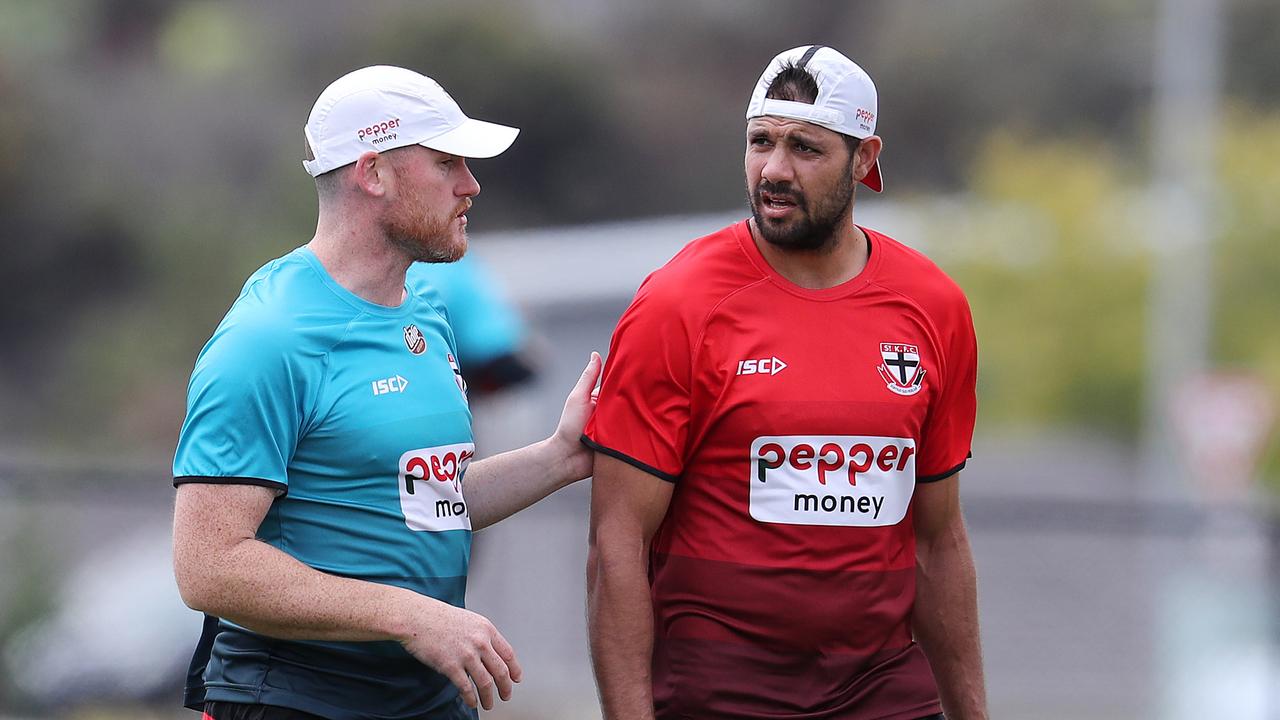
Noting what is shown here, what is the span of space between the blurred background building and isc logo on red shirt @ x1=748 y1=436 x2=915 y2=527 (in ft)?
7.64

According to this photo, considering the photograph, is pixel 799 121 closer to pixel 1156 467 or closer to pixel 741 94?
pixel 1156 467

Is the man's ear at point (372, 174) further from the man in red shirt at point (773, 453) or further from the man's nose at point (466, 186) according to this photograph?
the man in red shirt at point (773, 453)

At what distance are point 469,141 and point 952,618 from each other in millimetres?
1731

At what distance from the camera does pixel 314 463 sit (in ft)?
11.2

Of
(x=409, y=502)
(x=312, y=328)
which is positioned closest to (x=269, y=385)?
(x=312, y=328)

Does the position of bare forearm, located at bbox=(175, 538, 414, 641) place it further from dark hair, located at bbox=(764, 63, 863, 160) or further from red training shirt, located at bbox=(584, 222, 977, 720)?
dark hair, located at bbox=(764, 63, 863, 160)

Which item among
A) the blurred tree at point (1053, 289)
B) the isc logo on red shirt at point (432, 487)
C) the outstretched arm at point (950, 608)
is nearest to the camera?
the isc logo on red shirt at point (432, 487)

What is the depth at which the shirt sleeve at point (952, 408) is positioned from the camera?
4.07 m

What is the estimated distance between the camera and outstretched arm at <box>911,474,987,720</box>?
4227 millimetres

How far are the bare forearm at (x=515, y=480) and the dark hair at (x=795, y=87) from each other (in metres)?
0.98

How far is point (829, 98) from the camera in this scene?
3.92m

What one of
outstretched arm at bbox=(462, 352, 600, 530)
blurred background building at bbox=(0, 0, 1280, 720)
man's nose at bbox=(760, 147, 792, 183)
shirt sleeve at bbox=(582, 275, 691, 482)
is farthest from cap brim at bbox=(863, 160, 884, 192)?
blurred background building at bbox=(0, 0, 1280, 720)

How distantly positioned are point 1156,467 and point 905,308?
22243mm

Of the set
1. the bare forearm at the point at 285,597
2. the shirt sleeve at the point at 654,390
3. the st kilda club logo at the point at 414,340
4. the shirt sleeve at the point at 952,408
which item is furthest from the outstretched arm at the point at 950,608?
the bare forearm at the point at 285,597
